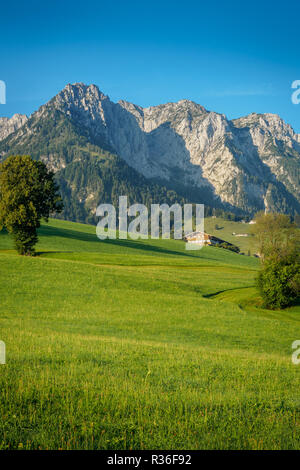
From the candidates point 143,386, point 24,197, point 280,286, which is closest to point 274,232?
point 280,286

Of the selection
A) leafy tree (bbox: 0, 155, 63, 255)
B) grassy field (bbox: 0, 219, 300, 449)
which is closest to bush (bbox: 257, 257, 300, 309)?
grassy field (bbox: 0, 219, 300, 449)

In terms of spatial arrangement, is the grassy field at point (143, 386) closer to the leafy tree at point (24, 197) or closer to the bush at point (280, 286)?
the bush at point (280, 286)

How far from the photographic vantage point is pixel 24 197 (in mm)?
60031

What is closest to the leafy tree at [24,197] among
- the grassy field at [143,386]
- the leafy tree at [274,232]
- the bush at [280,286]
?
the grassy field at [143,386]

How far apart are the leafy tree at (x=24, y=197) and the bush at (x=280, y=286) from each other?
1553 inches

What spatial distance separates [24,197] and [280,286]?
43.8m

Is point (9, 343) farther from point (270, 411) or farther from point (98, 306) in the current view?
point (98, 306)

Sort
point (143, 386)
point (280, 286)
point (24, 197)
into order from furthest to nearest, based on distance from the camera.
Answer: point (24, 197), point (280, 286), point (143, 386)

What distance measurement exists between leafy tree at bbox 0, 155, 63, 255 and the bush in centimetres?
3945

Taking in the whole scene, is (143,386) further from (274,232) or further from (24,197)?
(274,232)

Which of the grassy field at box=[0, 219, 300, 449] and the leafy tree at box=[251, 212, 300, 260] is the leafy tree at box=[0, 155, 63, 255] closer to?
the grassy field at box=[0, 219, 300, 449]

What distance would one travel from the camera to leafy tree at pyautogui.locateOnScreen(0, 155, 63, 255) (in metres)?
59.2
